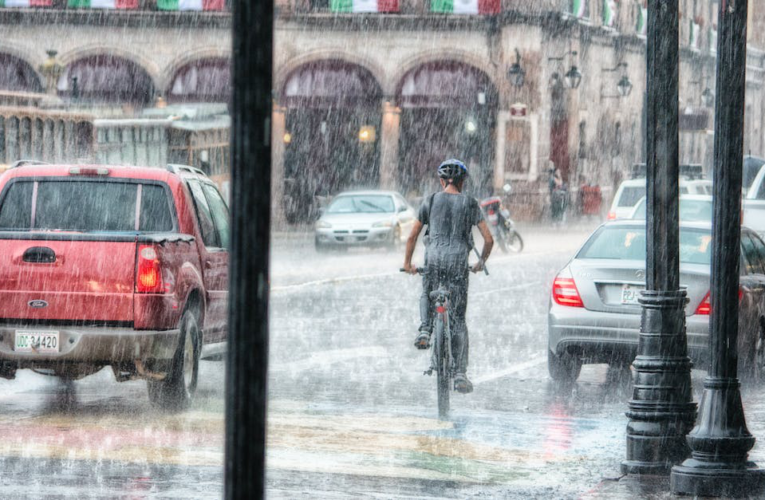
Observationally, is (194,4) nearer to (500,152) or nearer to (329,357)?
(500,152)

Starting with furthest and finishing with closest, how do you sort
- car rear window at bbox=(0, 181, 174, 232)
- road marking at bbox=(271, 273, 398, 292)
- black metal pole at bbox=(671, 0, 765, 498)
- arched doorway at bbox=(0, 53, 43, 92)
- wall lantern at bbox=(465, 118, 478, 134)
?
1. wall lantern at bbox=(465, 118, 478, 134)
2. arched doorway at bbox=(0, 53, 43, 92)
3. road marking at bbox=(271, 273, 398, 292)
4. car rear window at bbox=(0, 181, 174, 232)
5. black metal pole at bbox=(671, 0, 765, 498)

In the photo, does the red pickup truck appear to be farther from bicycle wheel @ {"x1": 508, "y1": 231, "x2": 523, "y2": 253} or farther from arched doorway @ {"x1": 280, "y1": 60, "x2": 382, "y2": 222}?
arched doorway @ {"x1": 280, "y1": 60, "x2": 382, "y2": 222}

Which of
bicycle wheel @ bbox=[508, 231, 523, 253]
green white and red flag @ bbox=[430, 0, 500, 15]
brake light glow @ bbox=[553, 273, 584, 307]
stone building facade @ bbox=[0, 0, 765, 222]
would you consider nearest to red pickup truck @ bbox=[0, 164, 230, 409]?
brake light glow @ bbox=[553, 273, 584, 307]

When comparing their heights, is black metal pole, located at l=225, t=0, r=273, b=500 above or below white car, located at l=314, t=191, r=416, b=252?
above

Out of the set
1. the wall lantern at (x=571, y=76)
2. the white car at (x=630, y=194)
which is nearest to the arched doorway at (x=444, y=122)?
the wall lantern at (x=571, y=76)

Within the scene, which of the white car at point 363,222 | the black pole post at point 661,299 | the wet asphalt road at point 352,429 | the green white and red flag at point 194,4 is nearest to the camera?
the wet asphalt road at point 352,429

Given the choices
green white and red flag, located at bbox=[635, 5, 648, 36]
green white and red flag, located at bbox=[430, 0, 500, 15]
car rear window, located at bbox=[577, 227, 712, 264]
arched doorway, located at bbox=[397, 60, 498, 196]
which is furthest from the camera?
green white and red flag, located at bbox=[635, 5, 648, 36]

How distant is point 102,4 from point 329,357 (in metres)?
33.8

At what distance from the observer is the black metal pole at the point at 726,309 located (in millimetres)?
8039

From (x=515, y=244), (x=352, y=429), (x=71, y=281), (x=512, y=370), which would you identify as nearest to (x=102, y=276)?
(x=71, y=281)

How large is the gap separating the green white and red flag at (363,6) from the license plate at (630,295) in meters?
34.8

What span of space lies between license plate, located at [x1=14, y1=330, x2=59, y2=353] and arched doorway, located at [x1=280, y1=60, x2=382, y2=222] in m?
35.8

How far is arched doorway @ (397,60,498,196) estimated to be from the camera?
4638 cm

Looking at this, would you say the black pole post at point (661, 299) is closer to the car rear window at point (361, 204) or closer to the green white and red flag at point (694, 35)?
the car rear window at point (361, 204)
